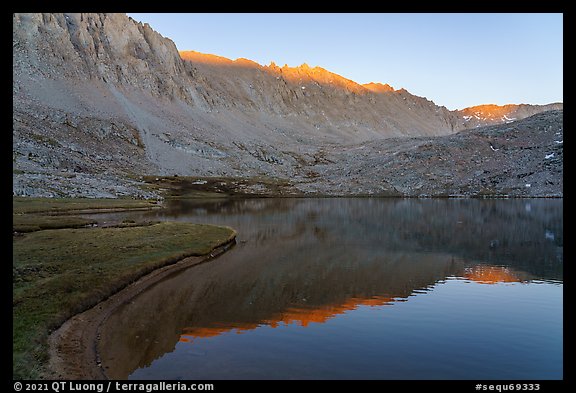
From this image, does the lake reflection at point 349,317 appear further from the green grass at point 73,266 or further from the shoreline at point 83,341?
the green grass at point 73,266

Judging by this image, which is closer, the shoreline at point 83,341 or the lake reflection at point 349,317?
the shoreline at point 83,341

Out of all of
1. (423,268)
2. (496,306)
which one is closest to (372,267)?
(423,268)

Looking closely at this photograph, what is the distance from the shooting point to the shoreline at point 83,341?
1834 centimetres

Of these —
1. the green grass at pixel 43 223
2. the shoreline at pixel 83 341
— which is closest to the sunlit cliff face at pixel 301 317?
the shoreline at pixel 83 341

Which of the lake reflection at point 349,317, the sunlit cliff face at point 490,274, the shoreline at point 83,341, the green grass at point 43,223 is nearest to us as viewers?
the shoreline at point 83,341

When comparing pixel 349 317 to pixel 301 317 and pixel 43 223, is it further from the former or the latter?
pixel 43 223

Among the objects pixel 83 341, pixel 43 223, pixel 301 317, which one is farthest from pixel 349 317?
pixel 43 223

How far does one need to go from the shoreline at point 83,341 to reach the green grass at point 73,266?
0.39 m

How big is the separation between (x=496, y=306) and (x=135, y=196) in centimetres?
12484

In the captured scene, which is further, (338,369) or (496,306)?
(496,306)

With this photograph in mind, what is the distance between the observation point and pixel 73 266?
34375mm

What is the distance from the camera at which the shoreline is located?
18344 mm
